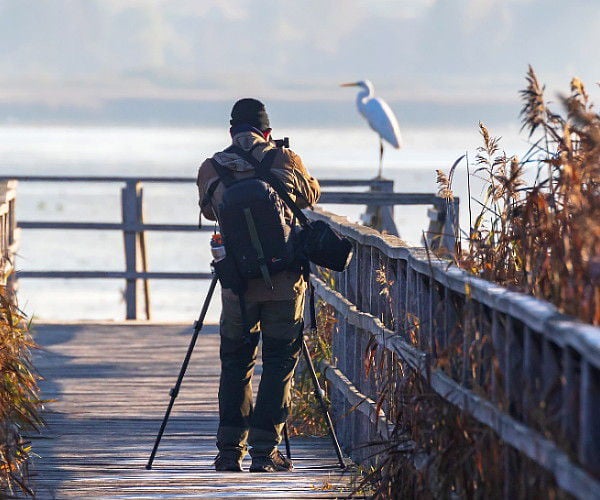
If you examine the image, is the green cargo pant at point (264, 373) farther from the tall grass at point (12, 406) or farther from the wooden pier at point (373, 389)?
the tall grass at point (12, 406)

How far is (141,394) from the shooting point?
966cm

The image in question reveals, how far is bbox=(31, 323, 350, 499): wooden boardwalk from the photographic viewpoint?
652 centimetres

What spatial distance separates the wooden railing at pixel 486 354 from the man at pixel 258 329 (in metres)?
0.36

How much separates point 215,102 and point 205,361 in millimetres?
149310

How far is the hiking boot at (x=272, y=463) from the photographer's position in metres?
6.97

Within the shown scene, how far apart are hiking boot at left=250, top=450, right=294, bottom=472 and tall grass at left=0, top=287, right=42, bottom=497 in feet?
3.40

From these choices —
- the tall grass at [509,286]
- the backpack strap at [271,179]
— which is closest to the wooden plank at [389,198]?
the backpack strap at [271,179]

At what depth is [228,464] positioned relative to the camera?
700 cm

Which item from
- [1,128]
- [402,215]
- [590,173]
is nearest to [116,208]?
[402,215]

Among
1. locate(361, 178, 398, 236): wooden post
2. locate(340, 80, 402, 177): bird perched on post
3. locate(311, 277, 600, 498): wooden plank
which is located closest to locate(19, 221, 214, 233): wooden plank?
locate(361, 178, 398, 236): wooden post

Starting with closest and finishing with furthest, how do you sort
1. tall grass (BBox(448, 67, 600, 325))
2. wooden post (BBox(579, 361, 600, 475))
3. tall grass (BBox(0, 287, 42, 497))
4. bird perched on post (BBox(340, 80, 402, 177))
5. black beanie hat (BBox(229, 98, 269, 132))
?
wooden post (BBox(579, 361, 600, 475))
tall grass (BBox(448, 67, 600, 325))
tall grass (BBox(0, 287, 42, 497))
black beanie hat (BBox(229, 98, 269, 132))
bird perched on post (BBox(340, 80, 402, 177))

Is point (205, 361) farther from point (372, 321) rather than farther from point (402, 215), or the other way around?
point (402, 215)

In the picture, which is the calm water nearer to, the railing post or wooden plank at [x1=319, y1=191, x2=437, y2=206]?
wooden plank at [x1=319, y1=191, x2=437, y2=206]

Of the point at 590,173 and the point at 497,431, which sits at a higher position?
the point at 590,173
